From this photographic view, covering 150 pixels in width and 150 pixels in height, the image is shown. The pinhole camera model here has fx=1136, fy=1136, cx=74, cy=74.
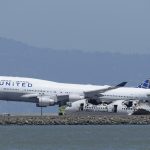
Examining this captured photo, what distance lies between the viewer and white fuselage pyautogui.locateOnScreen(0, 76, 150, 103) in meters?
148

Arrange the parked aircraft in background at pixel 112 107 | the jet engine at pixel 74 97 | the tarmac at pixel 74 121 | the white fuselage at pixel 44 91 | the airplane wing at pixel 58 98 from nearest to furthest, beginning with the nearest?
the tarmac at pixel 74 121 → the parked aircraft in background at pixel 112 107 → the white fuselage at pixel 44 91 → the airplane wing at pixel 58 98 → the jet engine at pixel 74 97

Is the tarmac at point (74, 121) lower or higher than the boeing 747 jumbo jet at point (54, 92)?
lower

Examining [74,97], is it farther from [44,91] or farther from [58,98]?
[44,91]

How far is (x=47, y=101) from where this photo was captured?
497 ft

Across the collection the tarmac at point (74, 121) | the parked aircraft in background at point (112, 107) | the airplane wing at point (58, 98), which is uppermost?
the airplane wing at point (58, 98)

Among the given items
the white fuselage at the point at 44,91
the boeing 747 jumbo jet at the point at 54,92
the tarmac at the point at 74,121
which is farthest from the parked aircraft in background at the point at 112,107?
the tarmac at the point at 74,121

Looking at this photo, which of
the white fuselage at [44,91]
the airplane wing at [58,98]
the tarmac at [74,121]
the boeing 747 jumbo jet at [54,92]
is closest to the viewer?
the tarmac at [74,121]

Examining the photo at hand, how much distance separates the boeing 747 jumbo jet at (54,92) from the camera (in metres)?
148

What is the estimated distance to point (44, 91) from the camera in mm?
151750

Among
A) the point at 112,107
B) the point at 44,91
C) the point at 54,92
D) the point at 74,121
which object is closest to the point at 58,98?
the point at 54,92

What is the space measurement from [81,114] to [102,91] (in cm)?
1314

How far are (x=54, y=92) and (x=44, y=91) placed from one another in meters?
1.39

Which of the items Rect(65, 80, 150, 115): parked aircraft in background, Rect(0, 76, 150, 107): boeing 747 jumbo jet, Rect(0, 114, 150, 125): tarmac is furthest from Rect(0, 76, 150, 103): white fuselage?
Rect(0, 114, 150, 125): tarmac

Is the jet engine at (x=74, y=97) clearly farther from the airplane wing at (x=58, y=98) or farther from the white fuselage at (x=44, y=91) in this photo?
the airplane wing at (x=58, y=98)
